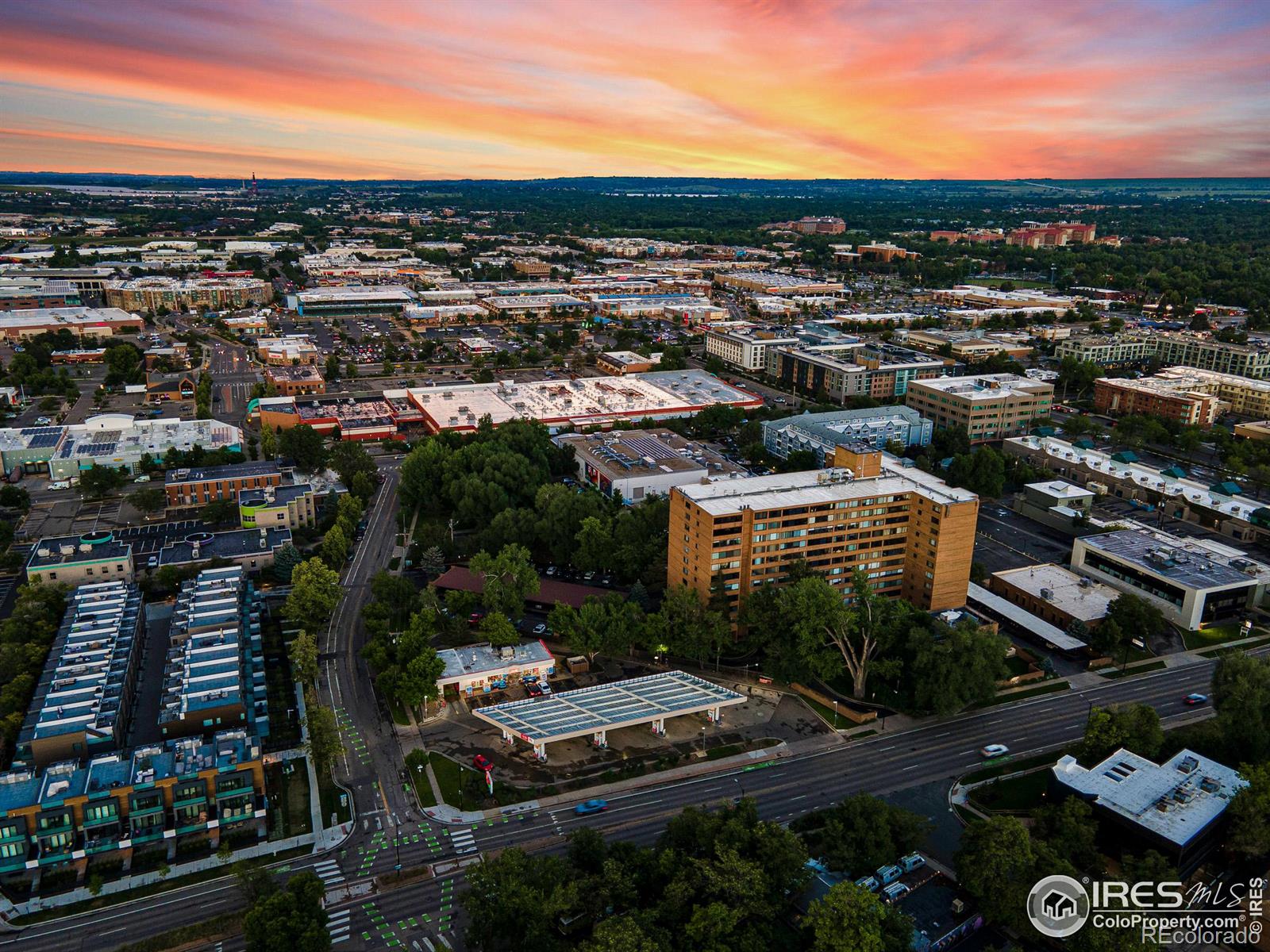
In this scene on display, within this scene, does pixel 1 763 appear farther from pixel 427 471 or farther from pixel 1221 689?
pixel 1221 689

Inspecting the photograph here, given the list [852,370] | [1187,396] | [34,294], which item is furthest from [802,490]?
[34,294]

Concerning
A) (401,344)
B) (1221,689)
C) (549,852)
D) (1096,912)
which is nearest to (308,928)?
(549,852)

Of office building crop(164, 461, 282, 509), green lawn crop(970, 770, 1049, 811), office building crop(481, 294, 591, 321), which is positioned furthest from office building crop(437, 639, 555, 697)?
office building crop(481, 294, 591, 321)

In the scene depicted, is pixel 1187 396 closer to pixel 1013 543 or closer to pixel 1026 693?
pixel 1013 543

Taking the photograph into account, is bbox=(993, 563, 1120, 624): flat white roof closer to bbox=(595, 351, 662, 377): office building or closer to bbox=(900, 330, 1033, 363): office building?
bbox=(595, 351, 662, 377): office building

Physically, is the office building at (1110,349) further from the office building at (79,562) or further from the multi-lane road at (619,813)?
the office building at (79,562)

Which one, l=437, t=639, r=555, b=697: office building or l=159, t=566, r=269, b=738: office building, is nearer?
l=159, t=566, r=269, b=738: office building

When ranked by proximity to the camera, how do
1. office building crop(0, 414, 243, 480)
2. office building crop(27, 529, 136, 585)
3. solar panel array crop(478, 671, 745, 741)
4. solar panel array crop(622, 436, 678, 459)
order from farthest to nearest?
office building crop(0, 414, 243, 480) < solar panel array crop(622, 436, 678, 459) < office building crop(27, 529, 136, 585) < solar panel array crop(478, 671, 745, 741)
